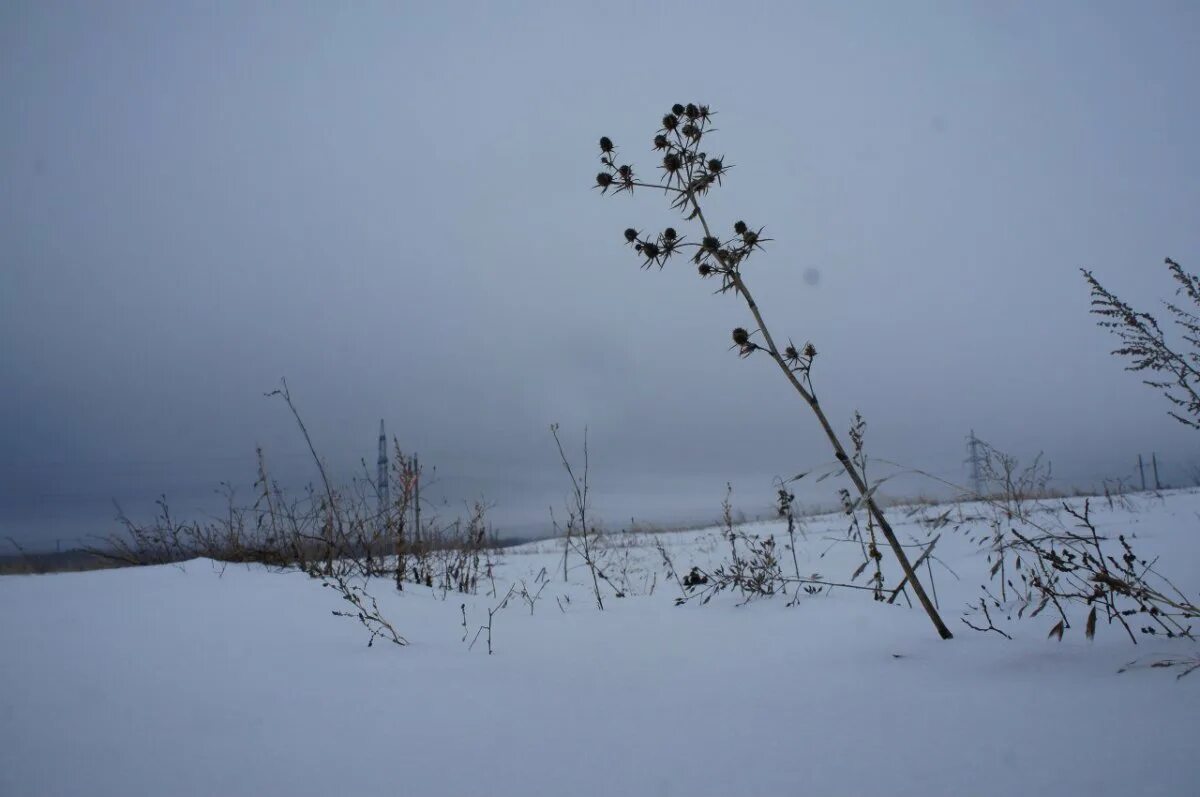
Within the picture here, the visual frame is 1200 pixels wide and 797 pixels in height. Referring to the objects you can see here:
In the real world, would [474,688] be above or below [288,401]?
below

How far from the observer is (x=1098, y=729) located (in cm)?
105

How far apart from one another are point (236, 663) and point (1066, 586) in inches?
138

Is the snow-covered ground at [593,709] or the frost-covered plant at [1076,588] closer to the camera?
the snow-covered ground at [593,709]

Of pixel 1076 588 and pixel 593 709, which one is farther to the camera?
pixel 1076 588

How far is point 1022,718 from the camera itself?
1.15 m

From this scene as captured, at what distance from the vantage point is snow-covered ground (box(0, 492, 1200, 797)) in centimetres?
105

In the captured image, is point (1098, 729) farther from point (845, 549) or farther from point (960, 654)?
point (845, 549)

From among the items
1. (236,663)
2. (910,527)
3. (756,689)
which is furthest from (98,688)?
(910,527)

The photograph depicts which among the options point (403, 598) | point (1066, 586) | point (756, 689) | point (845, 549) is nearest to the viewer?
point (756, 689)

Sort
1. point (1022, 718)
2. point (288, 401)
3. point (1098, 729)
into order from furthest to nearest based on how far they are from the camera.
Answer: point (288, 401), point (1022, 718), point (1098, 729)

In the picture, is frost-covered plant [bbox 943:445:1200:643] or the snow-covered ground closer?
the snow-covered ground

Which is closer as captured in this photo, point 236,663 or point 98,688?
point 98,688

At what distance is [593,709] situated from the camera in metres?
1.48

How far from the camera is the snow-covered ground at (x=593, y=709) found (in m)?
1.05
